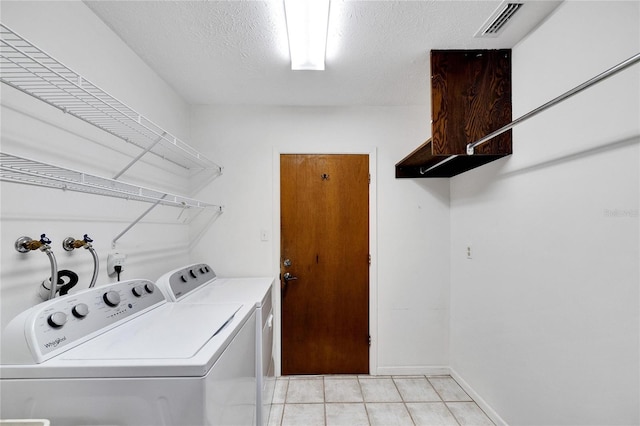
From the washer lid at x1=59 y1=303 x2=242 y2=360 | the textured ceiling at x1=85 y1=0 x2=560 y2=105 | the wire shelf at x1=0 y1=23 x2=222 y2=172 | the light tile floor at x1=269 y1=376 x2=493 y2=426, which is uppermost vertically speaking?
the textured ceiling at x1=85 y1=0 x2=560 y2=105

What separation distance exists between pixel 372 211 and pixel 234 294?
4.66ft

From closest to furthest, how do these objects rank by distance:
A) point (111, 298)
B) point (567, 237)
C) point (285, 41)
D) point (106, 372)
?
1. point (106, 372)
2. point (111, 298)
3. point (567, 237)
4. point (285, 41)

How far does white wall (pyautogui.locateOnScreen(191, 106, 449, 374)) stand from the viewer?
2557mm

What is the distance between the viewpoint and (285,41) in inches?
67.2

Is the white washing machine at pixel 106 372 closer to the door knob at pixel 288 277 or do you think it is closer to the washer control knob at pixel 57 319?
the washer control knob at pixel 57 319

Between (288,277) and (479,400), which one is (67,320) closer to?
(288,277)

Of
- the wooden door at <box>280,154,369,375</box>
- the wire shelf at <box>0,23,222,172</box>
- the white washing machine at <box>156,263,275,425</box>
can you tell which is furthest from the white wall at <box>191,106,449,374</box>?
the wire shelf at <box>0,23,222,172</box>

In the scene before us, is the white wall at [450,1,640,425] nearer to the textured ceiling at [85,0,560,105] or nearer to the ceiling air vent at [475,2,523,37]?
the ceiling air vent at [475,2,523,37]

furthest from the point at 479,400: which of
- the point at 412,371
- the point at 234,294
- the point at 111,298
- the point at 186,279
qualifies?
the point at 111,298

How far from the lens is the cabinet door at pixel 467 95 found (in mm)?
1777

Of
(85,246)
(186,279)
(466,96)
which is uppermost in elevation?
(466,96)

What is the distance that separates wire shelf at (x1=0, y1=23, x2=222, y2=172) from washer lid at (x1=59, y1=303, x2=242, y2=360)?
87cm

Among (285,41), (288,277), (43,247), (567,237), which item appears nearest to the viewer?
(43,247)

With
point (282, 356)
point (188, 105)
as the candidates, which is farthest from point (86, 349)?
point (188, 105)
